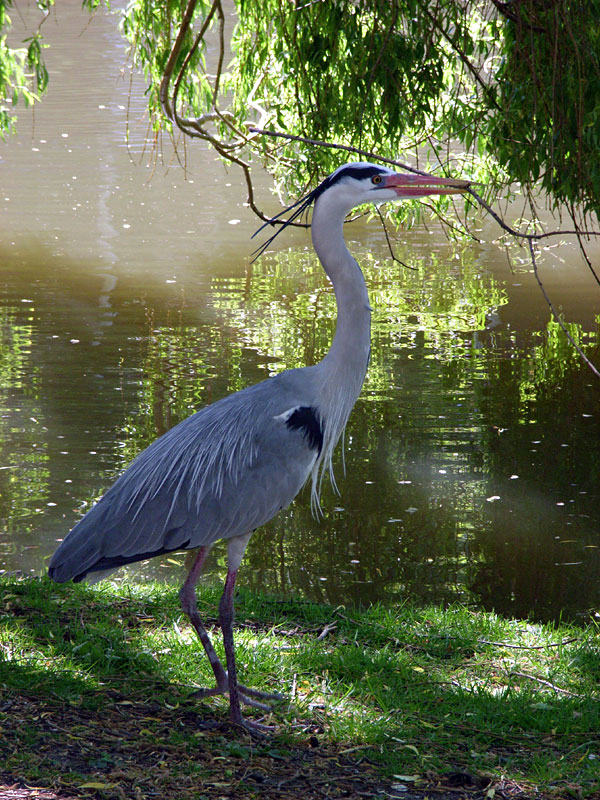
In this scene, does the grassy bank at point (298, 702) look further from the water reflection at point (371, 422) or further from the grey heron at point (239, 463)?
the water reflection at point (371, 422)

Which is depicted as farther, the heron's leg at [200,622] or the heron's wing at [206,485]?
the heron's leg at [200,622]

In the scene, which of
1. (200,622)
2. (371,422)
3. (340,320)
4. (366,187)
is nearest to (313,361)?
(371,422)

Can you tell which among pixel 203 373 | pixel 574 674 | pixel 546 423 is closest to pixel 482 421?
pixel 546 423

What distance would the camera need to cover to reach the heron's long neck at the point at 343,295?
3.93 metres

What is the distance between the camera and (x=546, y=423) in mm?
8828

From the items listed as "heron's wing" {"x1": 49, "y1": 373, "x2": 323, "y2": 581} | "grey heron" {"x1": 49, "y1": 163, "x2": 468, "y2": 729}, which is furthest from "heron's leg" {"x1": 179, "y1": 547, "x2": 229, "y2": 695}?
"heron's wing" {"x1": 49, "y1": 373, "x2": 323, "y2": 581}

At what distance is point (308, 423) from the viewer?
13.0 ft

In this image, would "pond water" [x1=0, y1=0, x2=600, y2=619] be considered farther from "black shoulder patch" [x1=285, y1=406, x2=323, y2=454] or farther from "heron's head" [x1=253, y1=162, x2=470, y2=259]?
"heron's head" [x1=253, y1=162, x2=470, y2=259]

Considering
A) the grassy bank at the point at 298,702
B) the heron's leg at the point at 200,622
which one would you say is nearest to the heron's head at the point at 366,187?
the heron's leg at the point at 200,622

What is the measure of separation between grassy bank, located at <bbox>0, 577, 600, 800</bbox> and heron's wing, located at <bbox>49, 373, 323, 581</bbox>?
0.57 meters

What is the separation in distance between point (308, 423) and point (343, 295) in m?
0.54

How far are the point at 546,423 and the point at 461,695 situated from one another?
5.19 meters

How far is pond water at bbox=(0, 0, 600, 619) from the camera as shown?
6.32 meters

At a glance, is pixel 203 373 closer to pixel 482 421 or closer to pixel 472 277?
pixel 482 421
